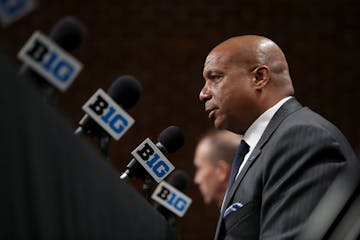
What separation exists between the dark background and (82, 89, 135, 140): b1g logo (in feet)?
11.0

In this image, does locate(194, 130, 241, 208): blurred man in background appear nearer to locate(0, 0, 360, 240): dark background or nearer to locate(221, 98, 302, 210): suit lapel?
locate(0, 0, 360, 240): dark background

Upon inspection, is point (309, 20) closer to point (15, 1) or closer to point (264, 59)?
point (264, 59)

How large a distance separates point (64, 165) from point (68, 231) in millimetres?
103

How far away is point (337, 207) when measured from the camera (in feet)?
4.56

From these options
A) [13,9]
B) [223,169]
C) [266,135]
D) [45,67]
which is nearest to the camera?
[13,9]

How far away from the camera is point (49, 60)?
3.38 ft

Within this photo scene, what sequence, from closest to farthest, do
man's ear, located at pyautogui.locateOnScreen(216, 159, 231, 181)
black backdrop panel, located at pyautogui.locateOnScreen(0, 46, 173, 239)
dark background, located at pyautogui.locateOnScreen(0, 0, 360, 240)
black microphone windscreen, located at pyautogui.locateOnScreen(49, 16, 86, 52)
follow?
black backdrop panel, located at pyautogui.locateOnScreen(0, 46, 173, 239), black microphone windscreen, located at pyautogui.locateOnScreen(49, 16, 86, 52), man's ear, located at pyautogui.locateOnScreen(216, 159, 231, 181), dark background, located at pyautogui.locateOnScreen(0, 0, 360, 240)

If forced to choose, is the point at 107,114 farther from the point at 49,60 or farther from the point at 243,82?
the point at 243,82

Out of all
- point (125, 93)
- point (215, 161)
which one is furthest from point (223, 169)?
point (125, 93)

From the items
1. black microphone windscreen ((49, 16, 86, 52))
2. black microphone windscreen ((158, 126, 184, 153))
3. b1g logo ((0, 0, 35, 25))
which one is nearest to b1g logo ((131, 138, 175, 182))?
black microphone windscreen ((158, 126, 184, 153))

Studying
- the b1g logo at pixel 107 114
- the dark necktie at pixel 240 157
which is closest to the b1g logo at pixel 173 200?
the dark necktie at pixel 240 157

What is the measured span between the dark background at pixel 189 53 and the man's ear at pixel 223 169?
1200mm

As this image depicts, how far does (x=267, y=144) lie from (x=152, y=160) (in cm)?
34

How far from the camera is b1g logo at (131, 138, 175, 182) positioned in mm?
1734
